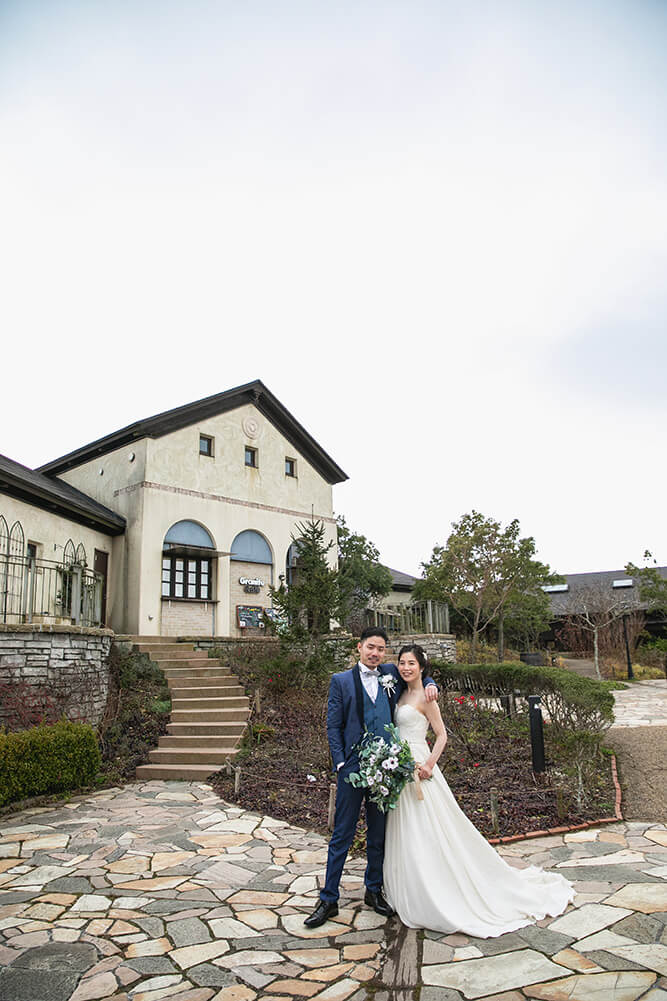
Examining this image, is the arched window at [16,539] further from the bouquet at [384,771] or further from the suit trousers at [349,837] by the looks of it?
the bouquet at [384,771]

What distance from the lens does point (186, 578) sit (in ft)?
57.3

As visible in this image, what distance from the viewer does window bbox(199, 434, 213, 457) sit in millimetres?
18344

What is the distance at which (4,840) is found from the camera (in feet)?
21.5

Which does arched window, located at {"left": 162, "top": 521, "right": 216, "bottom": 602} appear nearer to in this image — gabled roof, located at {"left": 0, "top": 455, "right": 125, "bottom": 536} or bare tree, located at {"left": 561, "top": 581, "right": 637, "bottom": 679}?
gabled roof, located at {"left": 0, "top": 455, "right": 125, "bottom": 536}

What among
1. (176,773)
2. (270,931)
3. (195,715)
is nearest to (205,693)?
(195,715)

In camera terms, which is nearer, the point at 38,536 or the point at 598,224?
the point at 598,224

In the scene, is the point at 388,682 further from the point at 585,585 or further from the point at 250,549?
the point at 585,585

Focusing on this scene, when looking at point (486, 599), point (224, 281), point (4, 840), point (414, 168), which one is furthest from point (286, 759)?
point (486, 599)

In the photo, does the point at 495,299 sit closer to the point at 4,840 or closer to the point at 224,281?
the point at 224,281

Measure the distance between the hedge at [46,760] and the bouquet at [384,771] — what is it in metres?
5.22

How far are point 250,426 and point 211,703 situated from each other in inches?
400

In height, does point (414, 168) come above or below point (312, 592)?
above

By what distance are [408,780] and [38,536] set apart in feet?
37.9

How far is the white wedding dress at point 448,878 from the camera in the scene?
4207 mm
